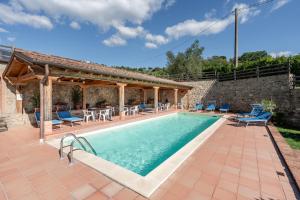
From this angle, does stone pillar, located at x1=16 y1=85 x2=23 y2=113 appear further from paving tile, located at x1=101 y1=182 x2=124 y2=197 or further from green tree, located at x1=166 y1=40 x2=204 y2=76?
green tree, located at x1=166 y1=40 x2=204 y2=76

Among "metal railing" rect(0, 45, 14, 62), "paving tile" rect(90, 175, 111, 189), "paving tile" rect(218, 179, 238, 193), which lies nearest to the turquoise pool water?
"paving tile" rect(90, 175, 111, 189)

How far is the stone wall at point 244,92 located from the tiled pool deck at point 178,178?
8419 mm

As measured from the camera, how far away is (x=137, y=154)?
5.16 metres

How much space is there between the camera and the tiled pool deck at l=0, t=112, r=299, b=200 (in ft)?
8.52

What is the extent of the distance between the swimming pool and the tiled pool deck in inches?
6.3

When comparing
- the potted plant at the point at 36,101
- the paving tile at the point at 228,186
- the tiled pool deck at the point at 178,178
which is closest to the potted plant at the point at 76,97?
the potted plant at the point at 36,101

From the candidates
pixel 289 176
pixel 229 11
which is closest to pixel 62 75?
pixel 289 176

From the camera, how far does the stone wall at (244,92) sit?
35.1 feet

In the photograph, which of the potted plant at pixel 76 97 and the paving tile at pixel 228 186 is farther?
the potted plant at pixel 76 97

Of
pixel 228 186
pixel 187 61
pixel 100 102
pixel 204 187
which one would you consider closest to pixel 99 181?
pixel 204 187

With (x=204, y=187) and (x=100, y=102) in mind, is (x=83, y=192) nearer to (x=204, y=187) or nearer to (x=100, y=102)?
(x=204, y=187)

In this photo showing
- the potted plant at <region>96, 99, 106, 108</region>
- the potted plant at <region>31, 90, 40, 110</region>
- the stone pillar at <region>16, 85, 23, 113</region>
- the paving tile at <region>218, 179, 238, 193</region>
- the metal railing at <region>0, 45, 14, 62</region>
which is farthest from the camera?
the potted plant at <region>96, 99, 106, 108</region>

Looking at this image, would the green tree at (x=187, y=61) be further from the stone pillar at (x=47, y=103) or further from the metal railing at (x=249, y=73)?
the stone pillar at (x=47, y=103)

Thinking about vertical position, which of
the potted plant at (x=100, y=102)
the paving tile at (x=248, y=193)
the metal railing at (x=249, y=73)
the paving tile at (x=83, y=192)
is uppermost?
the metal railing at (x=249, y=73)
